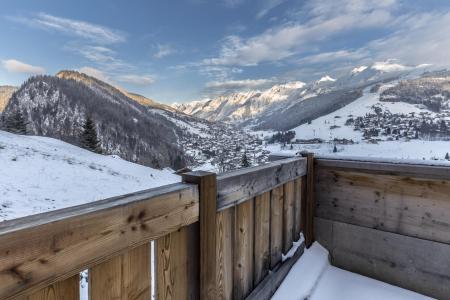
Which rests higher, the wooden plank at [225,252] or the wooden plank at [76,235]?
the wooden plank at [76,235]

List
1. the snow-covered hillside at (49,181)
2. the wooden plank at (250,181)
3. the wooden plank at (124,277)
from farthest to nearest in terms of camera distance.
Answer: the snow-covered hillside at (49,181), the wooden plank at (250,181), the wooden plank at (124,277)

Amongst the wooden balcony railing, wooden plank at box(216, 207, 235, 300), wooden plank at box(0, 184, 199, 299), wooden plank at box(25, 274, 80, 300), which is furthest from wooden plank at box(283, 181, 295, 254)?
wooden plank at box(25, 274, 80, 300)

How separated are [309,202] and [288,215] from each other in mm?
479

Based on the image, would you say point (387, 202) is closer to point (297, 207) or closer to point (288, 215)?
point (297, 207)

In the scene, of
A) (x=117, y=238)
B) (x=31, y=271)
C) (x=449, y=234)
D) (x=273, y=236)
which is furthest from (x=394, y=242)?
(x=31, y=271)

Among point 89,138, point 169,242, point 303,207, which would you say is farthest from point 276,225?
point 89,138

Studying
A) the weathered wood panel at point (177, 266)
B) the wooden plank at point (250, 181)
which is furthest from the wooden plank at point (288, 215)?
the weathered wood panel at point (177, 266)

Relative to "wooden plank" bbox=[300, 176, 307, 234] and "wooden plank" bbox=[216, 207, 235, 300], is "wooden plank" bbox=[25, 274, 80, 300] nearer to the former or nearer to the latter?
"wooden plank" bbox=[216, 207, 235, 300]

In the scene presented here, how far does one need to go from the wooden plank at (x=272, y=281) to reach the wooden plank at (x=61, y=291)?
132 cm

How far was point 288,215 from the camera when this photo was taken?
2.55 metres

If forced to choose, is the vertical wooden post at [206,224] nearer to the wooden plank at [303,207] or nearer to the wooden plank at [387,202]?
the wooden plank at [303,207]

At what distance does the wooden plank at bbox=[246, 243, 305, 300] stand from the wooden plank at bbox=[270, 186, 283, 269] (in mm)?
68

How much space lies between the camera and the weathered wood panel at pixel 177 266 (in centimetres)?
130

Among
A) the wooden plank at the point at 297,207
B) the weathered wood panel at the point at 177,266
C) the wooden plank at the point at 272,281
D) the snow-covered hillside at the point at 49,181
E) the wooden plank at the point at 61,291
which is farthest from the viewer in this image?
the snow-covered hillside at the point at 49,181
